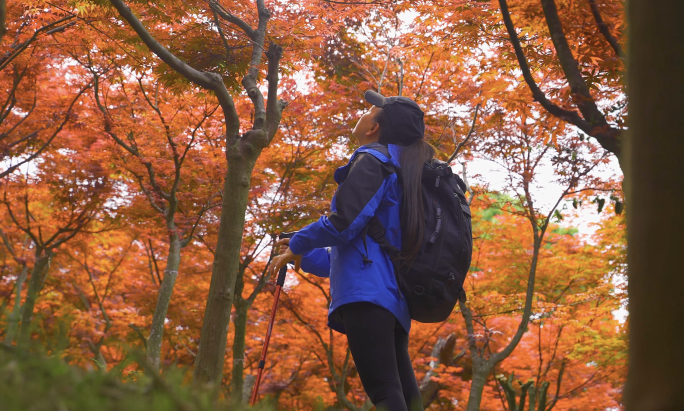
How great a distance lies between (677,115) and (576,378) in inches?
410

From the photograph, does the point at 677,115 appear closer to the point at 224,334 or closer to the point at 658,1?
the point at 658,1

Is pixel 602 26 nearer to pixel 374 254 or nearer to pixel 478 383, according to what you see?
pixel 374 254

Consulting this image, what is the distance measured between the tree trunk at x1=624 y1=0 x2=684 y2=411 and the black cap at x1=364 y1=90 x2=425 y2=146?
1.63 m

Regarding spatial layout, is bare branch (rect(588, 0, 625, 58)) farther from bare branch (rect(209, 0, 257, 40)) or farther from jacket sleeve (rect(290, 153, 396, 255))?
bare branch (rect(209, 0, 257, 40))

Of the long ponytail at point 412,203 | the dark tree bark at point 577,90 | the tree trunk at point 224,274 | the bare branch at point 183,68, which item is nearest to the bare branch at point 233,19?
the bare branch at point 183,68

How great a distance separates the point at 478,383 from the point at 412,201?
5650 mm

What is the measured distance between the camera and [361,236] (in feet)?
7.18

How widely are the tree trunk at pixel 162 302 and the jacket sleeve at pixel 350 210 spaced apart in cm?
505

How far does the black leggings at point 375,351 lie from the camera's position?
6.46 feet

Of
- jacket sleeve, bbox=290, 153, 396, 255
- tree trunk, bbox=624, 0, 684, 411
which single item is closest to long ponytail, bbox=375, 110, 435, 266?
jacket sleeve, bbox=290, 153, 396, 255

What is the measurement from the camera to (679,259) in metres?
0.78

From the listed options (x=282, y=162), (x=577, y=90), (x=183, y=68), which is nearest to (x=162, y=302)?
(x=282, y=162)

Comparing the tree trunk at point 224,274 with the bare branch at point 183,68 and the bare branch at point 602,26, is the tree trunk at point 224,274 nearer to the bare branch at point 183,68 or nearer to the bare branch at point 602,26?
the bare branch at point 183,68

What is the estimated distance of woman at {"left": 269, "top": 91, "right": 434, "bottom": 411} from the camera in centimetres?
202
